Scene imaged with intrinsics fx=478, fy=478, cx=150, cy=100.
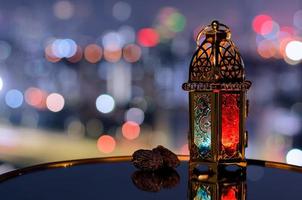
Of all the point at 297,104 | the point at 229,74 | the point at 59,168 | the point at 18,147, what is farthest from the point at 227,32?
the point at 297,104

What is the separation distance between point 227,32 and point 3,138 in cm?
490

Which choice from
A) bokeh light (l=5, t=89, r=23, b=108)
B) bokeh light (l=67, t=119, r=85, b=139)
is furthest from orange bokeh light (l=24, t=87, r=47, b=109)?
bokeh light (l=67, t=119, r=85, b=139)

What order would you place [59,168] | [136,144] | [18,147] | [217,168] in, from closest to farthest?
[217,168], [59,168], [18,147], [136,144]

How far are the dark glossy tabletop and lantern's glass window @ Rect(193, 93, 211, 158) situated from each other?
9cm

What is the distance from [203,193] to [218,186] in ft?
0.20

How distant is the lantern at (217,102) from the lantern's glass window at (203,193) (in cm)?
11

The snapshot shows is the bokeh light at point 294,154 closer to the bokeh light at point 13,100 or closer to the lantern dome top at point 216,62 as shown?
the lantern dome top at point 216,62

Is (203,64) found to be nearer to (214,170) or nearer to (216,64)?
(216,64)

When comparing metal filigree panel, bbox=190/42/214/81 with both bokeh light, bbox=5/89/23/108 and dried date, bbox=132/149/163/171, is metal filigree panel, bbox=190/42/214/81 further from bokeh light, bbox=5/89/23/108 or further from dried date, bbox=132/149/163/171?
bokeh light, bbox=5/89/23/108

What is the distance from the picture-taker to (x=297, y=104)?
6.43 m

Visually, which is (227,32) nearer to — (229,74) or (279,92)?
(229,74)

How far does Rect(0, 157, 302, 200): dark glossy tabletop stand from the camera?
3.29 ft

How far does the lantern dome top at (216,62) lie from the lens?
1.12 m

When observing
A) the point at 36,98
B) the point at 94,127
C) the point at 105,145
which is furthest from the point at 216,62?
the point at 36,98
